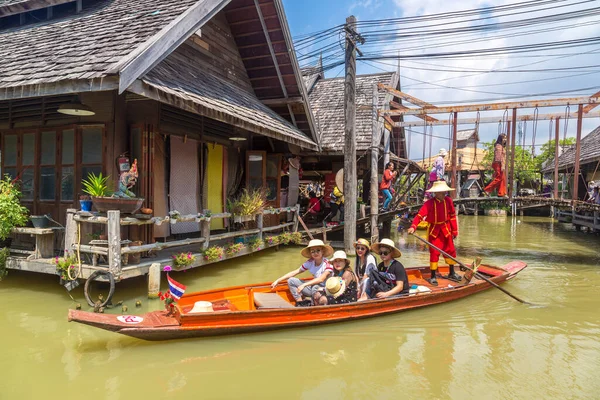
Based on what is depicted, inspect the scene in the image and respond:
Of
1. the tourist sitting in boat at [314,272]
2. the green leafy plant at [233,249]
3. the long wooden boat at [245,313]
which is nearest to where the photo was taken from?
the long wooden boat at [245,313]

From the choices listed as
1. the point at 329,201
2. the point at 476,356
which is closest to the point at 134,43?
the point at 476,356

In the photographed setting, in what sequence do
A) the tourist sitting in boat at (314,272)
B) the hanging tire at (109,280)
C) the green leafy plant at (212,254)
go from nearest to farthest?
the hanging tire at (109,280), the tourist sitting in boat at (314,272), the green leafy plant at (212,254)

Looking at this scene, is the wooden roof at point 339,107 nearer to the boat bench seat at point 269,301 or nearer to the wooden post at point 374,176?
the wooden post at point 374,176

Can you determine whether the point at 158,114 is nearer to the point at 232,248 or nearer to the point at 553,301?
the point at 232,248

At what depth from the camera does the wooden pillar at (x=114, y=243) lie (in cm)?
611

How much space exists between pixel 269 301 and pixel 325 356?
1439mm

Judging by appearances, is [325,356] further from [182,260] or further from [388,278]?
[182,260]

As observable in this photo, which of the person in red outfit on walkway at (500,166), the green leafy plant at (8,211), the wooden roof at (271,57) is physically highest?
the wooden roof at (271,57)

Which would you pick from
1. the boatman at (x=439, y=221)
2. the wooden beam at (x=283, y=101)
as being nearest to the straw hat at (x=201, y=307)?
the boatman at (x=439, y=221)

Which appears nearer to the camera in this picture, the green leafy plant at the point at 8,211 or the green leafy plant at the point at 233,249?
the green leafy plant at the point at 8,211

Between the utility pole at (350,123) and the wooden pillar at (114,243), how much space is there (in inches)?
269

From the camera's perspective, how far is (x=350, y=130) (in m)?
11.5

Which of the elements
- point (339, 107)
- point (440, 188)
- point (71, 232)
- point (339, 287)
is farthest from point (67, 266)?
point (339, 107)

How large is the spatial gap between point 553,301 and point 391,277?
11.4 ft
